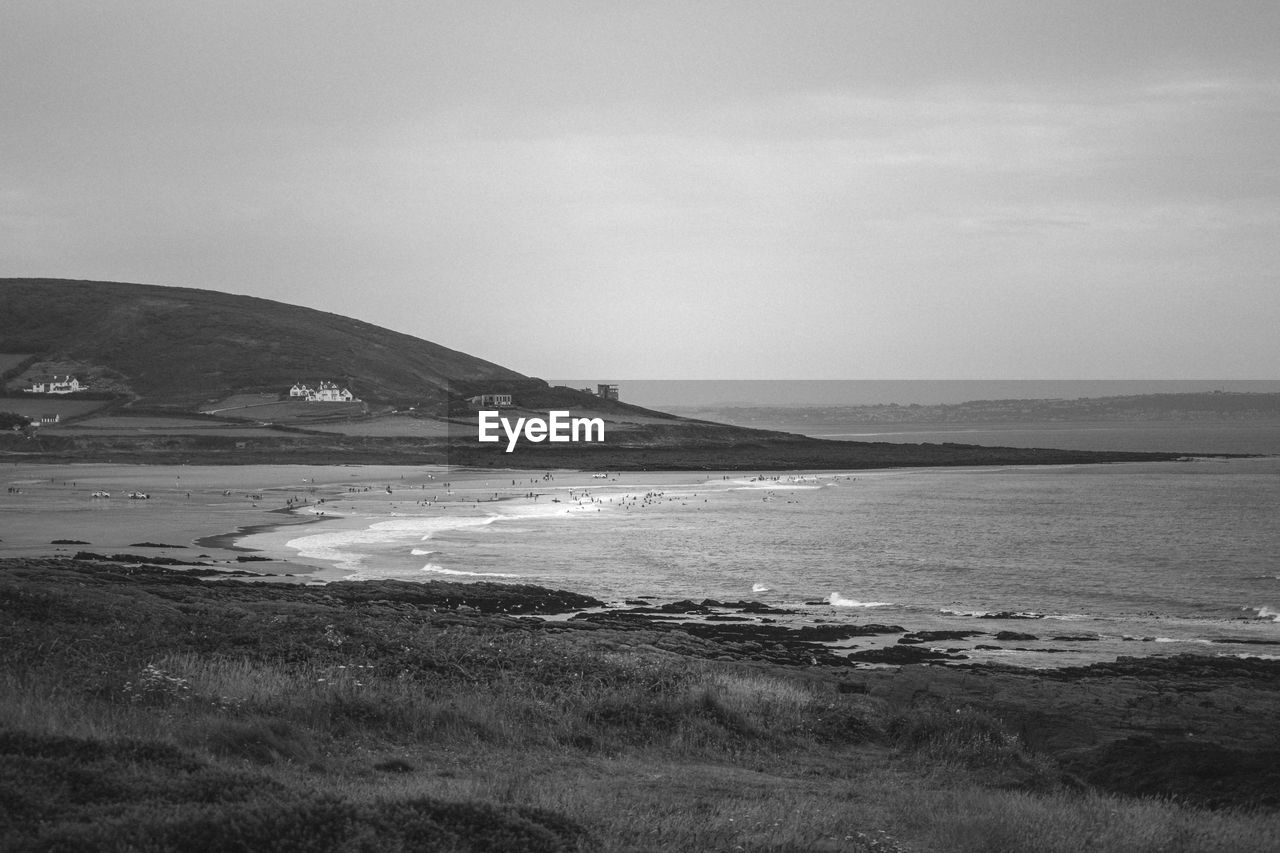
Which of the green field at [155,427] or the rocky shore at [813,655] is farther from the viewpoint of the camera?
the green field at [155,427]

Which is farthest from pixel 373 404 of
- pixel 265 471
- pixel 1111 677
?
pixel 1111 677

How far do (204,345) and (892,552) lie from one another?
13770cm

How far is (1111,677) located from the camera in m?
24.2

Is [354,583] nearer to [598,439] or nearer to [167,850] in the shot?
[167,850]

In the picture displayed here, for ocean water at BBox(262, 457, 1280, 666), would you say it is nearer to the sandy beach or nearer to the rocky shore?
the sandy beach

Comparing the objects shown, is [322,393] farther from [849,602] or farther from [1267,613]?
[1267,613]

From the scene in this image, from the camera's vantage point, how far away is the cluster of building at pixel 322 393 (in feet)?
462

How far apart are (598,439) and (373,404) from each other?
113ft

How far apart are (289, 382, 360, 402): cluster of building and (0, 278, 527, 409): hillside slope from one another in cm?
215

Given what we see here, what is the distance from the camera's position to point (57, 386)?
139500 mm

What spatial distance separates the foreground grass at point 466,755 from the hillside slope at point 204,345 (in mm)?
126729

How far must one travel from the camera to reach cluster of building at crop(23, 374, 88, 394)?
138 meters

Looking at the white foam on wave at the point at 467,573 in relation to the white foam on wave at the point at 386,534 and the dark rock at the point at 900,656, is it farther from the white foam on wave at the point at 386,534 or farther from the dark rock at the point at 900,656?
the dark rock at the point at 900,656

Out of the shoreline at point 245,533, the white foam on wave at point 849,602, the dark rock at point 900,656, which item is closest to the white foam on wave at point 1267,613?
the white foam on wave at point 849,602
